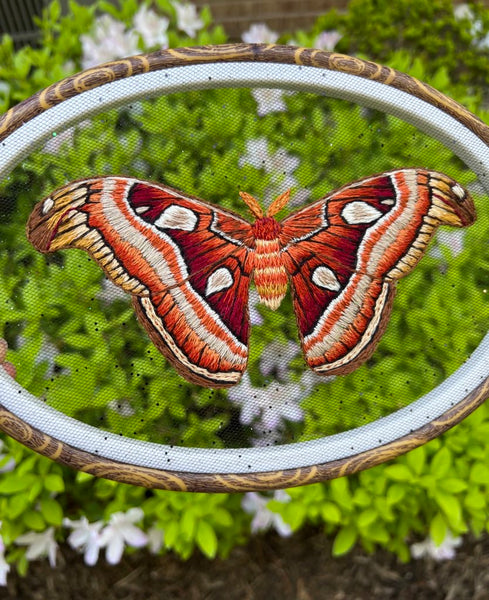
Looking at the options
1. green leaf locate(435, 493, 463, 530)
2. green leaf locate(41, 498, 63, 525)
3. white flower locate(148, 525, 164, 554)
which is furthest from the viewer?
white flower locate(148, 525, 164, 554)

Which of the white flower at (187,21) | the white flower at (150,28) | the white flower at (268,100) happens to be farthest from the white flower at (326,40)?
the white flower at (268,100)

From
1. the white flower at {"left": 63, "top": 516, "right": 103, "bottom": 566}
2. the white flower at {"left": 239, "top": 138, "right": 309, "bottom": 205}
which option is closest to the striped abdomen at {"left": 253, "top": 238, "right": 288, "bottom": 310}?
the white flower at {"left": 239, "top": 138, "right": 309, "bottom": 205}

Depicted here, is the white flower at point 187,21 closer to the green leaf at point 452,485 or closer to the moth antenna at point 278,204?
the moth antenna at point 278,204

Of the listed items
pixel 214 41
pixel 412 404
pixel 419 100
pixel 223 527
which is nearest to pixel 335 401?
pixel 412 404

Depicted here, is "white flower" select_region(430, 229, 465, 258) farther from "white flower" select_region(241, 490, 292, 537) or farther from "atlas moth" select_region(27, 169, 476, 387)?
"white flower" select_region(241, 490, 292, 537)

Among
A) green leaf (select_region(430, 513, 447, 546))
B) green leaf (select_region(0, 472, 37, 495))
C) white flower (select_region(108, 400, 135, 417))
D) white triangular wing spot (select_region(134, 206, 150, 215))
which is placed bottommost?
green leaf (select_region(430, 513, 447, 546))

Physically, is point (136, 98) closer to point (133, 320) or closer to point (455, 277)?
point (133, 320)

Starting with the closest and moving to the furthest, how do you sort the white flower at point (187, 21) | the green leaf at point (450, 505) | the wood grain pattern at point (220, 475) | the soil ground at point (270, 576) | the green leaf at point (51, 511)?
1. the wood grain pattern at point (220, 475)
2. the green leaf at point (450, 505)
3. the green leaf at point (51, 511)
4. the soil ground at point (270, 576)
5. the white flower at point (187, 21)
